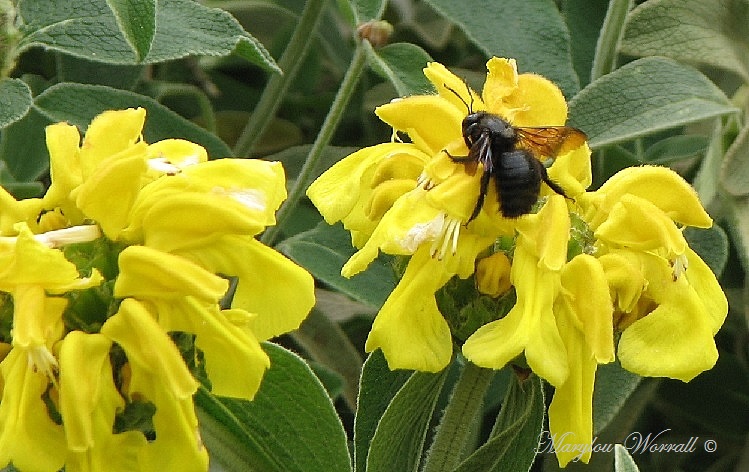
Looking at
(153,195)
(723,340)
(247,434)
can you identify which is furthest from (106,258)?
(723,340)

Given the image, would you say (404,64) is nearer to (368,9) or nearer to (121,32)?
(368,9)

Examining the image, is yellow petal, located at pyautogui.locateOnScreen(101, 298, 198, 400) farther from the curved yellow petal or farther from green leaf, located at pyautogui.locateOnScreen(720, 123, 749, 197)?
green leaf, located at pyautogui.locateOnScreen(720, 123, 749, 197)

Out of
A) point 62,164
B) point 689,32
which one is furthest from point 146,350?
point 689,32

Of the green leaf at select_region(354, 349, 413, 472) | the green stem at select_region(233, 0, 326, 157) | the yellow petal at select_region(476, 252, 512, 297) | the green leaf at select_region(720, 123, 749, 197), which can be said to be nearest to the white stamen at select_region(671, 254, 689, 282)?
the yellow petal at select_region(476, 252, 512, 297)

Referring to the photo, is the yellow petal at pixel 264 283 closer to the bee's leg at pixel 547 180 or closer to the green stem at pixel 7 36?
the bee's leg at pixel 547 180

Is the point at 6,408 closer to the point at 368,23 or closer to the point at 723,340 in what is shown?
the point at 368,23

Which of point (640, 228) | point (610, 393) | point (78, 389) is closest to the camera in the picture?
point (78, 389)
